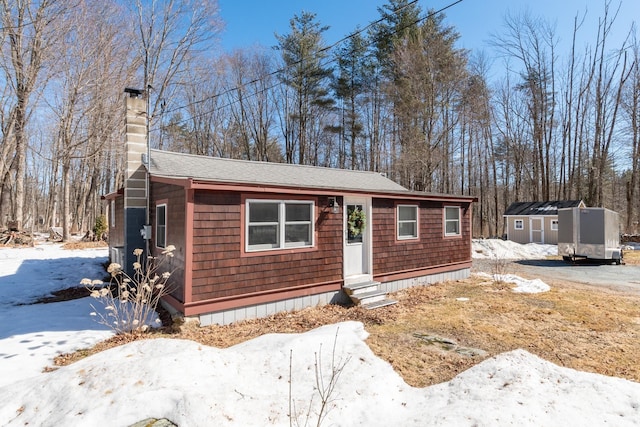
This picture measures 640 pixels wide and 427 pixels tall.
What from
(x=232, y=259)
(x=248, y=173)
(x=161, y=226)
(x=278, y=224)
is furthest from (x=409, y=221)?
(x=161, y=226)

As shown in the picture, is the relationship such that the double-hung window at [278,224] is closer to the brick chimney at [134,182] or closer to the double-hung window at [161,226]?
the double-hung window at [161,226]

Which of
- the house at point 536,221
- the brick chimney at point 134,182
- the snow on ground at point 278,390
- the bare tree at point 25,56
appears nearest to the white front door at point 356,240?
the snow on ground at point 278,390

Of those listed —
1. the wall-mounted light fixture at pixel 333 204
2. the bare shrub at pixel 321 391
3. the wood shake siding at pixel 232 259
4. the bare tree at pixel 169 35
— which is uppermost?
the bare tree at pixel 169 35

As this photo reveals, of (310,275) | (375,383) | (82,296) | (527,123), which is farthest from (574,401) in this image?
(527,123)

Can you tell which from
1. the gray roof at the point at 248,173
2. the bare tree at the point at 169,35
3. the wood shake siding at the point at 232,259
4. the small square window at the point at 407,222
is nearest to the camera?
the wood shake siding at the point at 232,259

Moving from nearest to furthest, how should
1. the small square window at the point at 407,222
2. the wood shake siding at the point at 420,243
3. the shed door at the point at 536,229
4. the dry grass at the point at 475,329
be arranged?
the dry grass at the point at 475,329
the wood shake siding at the point at 420,243
the small square window at the point at 407,222
the shed door at the point at 536,229

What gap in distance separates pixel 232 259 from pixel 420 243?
5272 millimetres

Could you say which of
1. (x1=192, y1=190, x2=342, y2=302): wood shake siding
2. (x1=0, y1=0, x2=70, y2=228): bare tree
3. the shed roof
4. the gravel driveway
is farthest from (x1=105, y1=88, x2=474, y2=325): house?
the shed roof

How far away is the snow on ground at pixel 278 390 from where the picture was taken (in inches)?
113

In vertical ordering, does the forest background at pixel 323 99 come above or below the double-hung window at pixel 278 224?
above

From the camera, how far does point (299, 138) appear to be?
22094 millimetres

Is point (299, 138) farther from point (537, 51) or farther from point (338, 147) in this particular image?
point (537, 51)

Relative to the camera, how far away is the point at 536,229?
1914cm

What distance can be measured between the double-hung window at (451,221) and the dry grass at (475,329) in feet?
7.16
